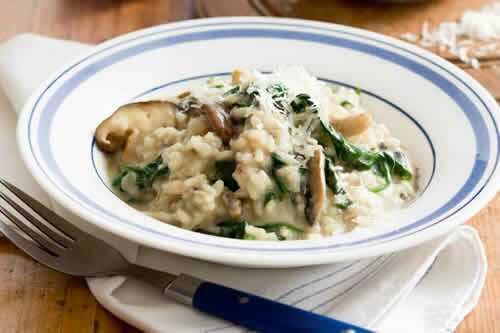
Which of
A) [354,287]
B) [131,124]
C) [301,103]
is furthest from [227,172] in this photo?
[354,287]

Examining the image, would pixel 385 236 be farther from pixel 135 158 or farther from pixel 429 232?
pixel 135 158

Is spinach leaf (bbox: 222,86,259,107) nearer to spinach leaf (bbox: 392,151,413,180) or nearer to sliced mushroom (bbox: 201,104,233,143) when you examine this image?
sliced mushroom (bbox: 201,104,233,143)

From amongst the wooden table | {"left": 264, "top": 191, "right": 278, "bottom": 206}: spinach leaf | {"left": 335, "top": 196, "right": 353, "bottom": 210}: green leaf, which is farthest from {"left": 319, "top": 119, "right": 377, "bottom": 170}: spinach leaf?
the wooden table

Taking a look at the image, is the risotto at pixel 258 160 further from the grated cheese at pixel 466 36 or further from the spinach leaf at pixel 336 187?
the grated cheese at pixel 466 36

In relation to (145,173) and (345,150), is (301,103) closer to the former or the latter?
(345,150)

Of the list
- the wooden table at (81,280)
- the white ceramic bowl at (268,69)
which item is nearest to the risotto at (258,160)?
the white ceramic bowl at (268,69)

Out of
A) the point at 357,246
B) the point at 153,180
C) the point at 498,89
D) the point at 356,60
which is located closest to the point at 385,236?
the point at 357,246
